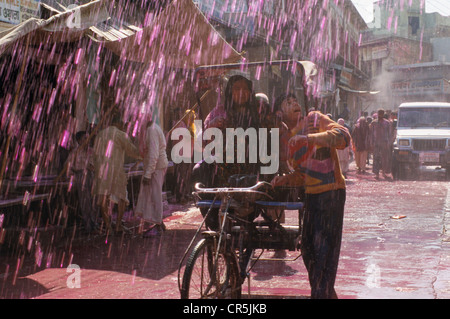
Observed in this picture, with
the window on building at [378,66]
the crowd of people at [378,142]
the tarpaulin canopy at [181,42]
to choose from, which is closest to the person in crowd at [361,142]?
the crowd of people at [378,142]

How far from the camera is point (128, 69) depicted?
11.7 metres

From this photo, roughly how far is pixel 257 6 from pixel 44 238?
15740 mm

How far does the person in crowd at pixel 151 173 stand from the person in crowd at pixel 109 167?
0.29 m

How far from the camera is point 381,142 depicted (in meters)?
17.5

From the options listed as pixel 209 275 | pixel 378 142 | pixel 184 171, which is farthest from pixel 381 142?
pixel 209 275

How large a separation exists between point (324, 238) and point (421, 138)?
548 inches

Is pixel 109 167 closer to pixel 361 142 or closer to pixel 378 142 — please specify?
pixel 378 142

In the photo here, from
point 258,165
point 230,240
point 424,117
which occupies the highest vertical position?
point 424,117

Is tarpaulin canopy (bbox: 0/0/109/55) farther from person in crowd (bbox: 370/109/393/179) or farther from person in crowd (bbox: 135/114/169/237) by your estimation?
person in crowd (bbox: 370/109/393/179)

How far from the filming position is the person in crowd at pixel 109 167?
8.37m

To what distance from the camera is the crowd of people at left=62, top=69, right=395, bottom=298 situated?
4402 mm

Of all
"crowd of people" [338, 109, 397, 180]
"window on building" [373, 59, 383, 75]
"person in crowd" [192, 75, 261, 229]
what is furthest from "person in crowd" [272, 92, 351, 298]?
"window on building" [373, 59, 383, 75]

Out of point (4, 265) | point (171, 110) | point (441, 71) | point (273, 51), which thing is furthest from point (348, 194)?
point (441, 71)

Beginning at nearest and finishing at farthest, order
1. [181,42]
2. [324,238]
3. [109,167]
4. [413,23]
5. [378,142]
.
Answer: [324,238] → [109,167] → [181,42] → [378,142] → [413,23]
